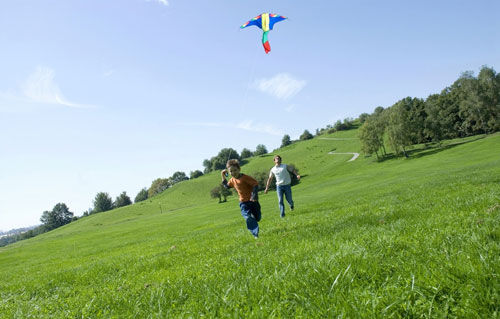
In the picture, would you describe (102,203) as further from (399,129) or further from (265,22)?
(265,22)

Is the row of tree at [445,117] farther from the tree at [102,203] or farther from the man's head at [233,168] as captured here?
the tree at [102,203]

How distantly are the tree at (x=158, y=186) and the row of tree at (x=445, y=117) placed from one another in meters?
143

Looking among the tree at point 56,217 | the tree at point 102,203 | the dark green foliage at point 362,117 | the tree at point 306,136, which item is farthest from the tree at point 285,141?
the tree at point 56,217

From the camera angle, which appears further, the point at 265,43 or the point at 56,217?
the point at 56,217

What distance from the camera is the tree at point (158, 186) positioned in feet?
610

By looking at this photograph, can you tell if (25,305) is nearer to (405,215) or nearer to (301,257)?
(301,257)

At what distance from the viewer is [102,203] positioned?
169750 mm

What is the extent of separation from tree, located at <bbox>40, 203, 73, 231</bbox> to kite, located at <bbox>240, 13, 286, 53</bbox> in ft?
654

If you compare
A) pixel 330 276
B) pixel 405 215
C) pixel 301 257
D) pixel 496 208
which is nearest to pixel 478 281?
pixel 330 276

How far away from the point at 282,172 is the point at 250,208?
5.32 meters

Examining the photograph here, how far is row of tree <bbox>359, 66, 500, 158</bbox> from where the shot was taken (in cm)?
7294

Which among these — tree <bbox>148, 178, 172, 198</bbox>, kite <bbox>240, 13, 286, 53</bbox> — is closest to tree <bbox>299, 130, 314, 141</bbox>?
tree <bbox>148, 178, 172, 198</bbox>

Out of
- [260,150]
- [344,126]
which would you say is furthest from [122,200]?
[344,126]

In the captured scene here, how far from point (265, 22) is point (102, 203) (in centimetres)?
18581
